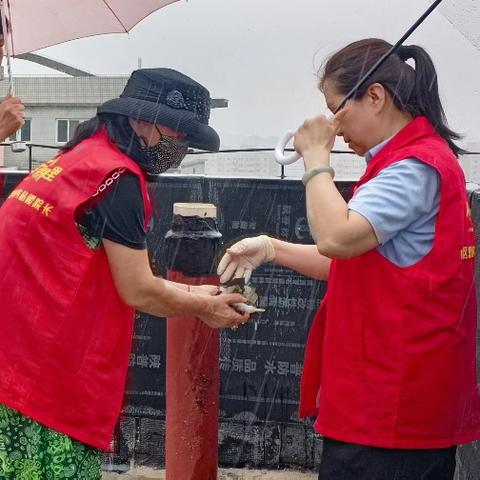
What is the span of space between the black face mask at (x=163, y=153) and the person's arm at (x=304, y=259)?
502mm

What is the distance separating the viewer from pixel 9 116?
11.2 ft

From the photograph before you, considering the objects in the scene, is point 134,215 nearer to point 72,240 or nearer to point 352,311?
point 72,240

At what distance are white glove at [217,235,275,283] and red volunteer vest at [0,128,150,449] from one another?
50cm

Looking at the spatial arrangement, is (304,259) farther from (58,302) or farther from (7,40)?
(7,40)

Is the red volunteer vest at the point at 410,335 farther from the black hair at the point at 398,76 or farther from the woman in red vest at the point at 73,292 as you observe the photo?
the woman in red vest at the point at 73,292

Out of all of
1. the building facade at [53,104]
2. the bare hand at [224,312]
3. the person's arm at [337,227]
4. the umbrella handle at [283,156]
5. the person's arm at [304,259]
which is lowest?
the bare hand at [224,312]

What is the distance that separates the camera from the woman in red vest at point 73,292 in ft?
7.37

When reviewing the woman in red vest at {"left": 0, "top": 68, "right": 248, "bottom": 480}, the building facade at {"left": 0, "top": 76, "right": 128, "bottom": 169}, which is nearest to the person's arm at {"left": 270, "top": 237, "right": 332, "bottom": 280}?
the woman in red vest at {"left": 0, "top": 68, "right": 248, "bottom": 480}

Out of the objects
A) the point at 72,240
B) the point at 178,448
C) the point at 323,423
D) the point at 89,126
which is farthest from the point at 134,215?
the point at 178,448

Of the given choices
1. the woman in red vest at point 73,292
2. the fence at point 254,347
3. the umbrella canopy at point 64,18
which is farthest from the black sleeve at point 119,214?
the fence at point 254,347

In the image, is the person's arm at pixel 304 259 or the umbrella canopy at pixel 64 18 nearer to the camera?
the person's arm at pixel 304 259

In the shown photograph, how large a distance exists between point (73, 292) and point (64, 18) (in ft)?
5.49

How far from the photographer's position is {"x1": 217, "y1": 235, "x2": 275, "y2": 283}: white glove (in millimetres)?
2711

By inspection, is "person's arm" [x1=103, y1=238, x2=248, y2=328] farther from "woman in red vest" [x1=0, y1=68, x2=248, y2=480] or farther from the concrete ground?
the concrete ground
